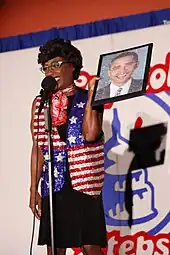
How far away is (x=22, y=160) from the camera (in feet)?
8.91

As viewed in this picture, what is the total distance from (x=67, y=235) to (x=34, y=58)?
48.6 inches

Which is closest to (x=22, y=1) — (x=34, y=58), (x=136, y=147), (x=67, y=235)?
(x=34, y=58)

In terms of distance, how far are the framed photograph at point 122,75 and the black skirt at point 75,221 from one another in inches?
15.4

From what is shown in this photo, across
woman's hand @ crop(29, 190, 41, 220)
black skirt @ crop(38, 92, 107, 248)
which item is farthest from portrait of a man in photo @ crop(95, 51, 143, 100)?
woman's hand @ crop(29, 190, 41, 220)

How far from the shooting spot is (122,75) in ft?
6.00

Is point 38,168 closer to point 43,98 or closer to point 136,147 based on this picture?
point 43,98

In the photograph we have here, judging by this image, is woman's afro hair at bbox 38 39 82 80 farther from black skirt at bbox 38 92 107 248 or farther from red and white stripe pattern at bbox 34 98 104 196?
black skirt at bbox 38 92 107 248

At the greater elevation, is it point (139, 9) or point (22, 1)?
point (22, 1)

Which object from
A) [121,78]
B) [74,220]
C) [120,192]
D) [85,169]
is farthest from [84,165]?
[120,192]

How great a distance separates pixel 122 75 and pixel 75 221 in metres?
0.59

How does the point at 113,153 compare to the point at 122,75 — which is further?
the point at 113,153

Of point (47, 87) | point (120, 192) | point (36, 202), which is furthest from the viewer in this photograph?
point (120, 192)

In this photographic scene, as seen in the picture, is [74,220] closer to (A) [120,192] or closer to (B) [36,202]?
(B) [36,202]

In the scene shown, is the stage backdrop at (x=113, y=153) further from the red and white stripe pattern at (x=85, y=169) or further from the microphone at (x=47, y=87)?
the microphone at (x=47, y=87)
